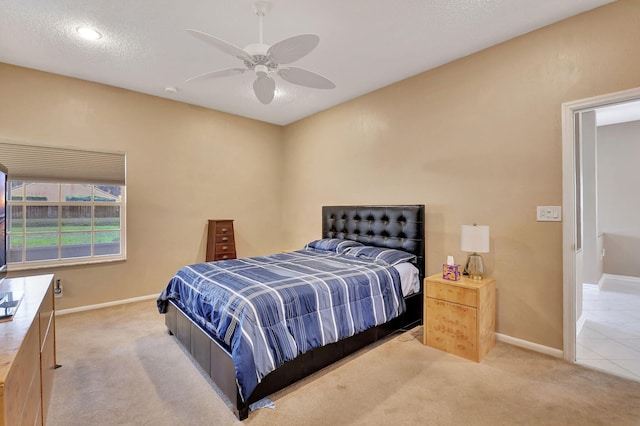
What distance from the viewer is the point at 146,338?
9.42ft

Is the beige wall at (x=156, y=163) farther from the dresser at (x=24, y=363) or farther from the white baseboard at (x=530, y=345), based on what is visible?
the white baseboard at (x=530, y=345)

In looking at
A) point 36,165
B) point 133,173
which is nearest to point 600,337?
point 133,173

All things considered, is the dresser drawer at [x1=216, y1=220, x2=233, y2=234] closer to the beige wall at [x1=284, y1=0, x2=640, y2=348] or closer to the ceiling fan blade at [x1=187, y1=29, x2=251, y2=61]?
the beige wall at [x1=284, y1=0, x2=640, y2=348]

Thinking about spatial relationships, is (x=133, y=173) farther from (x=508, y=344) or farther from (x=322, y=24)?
(x=508, y=344)

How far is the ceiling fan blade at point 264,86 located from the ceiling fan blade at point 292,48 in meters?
0.18

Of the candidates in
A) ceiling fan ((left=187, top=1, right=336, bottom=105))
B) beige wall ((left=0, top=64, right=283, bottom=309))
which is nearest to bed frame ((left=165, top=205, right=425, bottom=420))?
beige wall ((left=0, top=64, right=283, bottom=309))

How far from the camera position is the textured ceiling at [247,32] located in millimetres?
2285

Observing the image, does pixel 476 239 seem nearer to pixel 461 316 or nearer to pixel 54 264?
pixel 461 316

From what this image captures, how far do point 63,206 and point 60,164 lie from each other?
510mm

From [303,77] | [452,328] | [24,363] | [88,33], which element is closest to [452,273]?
[452,328]

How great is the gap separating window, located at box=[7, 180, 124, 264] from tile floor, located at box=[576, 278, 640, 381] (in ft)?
16.9

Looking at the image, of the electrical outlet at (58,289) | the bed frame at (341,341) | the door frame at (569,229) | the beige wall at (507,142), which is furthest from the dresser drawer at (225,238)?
the door frame at (569,229)

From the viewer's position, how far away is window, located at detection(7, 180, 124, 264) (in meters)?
3.35

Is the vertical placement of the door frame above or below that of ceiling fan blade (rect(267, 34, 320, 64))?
below
